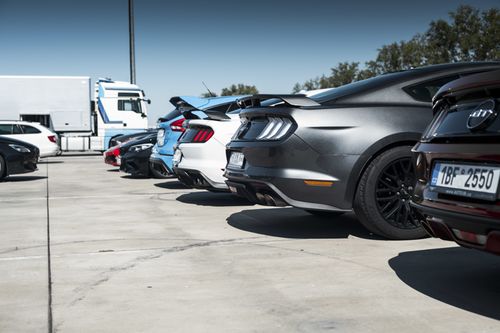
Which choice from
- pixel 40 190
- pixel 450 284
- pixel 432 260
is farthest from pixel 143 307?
pixel 40 190

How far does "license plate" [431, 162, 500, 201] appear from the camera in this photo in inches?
138

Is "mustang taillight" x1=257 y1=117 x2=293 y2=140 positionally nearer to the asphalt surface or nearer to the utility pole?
the asphalt surface

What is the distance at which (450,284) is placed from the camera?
173 inches

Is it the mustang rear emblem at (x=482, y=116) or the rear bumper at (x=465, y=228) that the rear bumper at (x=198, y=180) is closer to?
the rear bumper at (x=465, y=228)

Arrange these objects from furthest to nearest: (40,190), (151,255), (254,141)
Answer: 1. (40,190)
2. (254,141)
3. (151,255)

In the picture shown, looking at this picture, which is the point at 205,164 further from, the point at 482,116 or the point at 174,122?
Answer: the point at 482,116

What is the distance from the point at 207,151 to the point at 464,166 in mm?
4958

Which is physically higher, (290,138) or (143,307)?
(290,138)

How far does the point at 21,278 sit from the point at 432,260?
3.10 m

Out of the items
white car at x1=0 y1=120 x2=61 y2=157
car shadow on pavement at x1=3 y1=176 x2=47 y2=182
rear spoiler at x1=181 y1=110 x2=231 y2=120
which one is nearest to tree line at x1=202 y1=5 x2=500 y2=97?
white car at x1=0 y1=120 x2=61 y2=157

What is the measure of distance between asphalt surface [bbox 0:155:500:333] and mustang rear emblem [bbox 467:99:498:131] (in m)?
1.06

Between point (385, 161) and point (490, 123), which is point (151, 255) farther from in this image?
point (490, 123)

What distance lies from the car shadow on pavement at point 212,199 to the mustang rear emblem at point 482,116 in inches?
217

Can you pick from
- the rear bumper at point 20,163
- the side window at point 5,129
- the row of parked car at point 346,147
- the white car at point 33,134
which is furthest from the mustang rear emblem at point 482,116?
the side window at point 5,129
